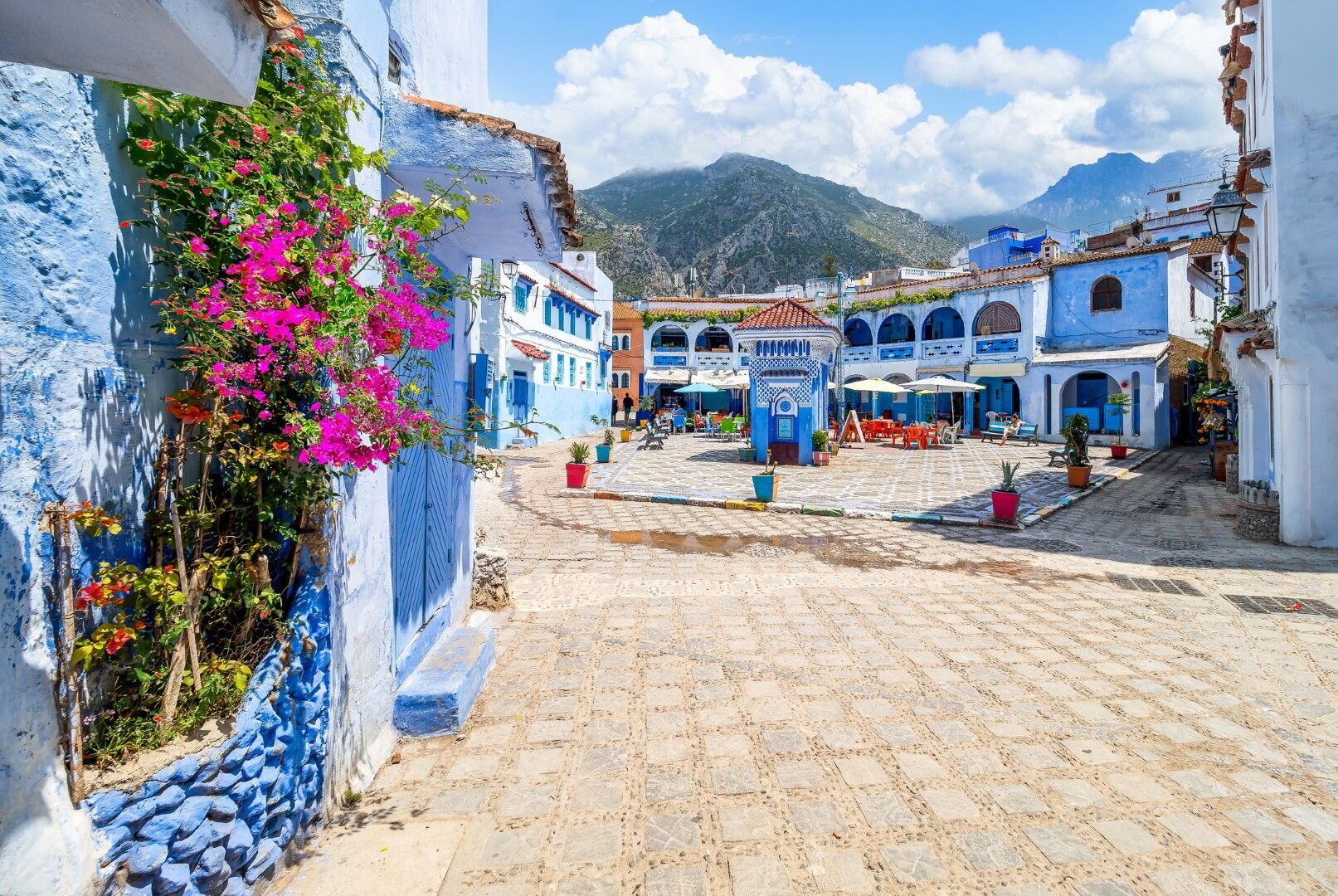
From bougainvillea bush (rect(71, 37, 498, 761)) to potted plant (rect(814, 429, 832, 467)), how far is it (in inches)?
659

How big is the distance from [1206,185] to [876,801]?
51592 millimetres

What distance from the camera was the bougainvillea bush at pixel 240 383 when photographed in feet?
8.01

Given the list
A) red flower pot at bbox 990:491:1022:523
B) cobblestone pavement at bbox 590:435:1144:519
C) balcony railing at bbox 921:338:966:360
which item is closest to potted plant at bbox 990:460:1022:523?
red flower pot at bbox 990:491:1022:523

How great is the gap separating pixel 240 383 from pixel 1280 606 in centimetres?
905

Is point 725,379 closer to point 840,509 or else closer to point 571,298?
point 571,298

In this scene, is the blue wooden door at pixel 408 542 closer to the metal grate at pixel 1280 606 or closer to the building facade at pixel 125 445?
the building facade at pixel 125 445

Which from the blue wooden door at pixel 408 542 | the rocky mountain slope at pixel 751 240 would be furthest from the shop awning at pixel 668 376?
the rocky mountain slope at pixel 751 240

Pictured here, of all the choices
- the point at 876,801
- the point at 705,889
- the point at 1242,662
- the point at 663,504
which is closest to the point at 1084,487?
the point at 663,504

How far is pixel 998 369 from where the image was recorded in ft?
93.4

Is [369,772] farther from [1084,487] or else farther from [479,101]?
[1084,487]

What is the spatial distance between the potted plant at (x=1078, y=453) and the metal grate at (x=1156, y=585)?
7.71 m

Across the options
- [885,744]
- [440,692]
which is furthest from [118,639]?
[885,744]

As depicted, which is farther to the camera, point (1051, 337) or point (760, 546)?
point (1051, 337)

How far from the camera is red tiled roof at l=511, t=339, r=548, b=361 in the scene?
22.1m
